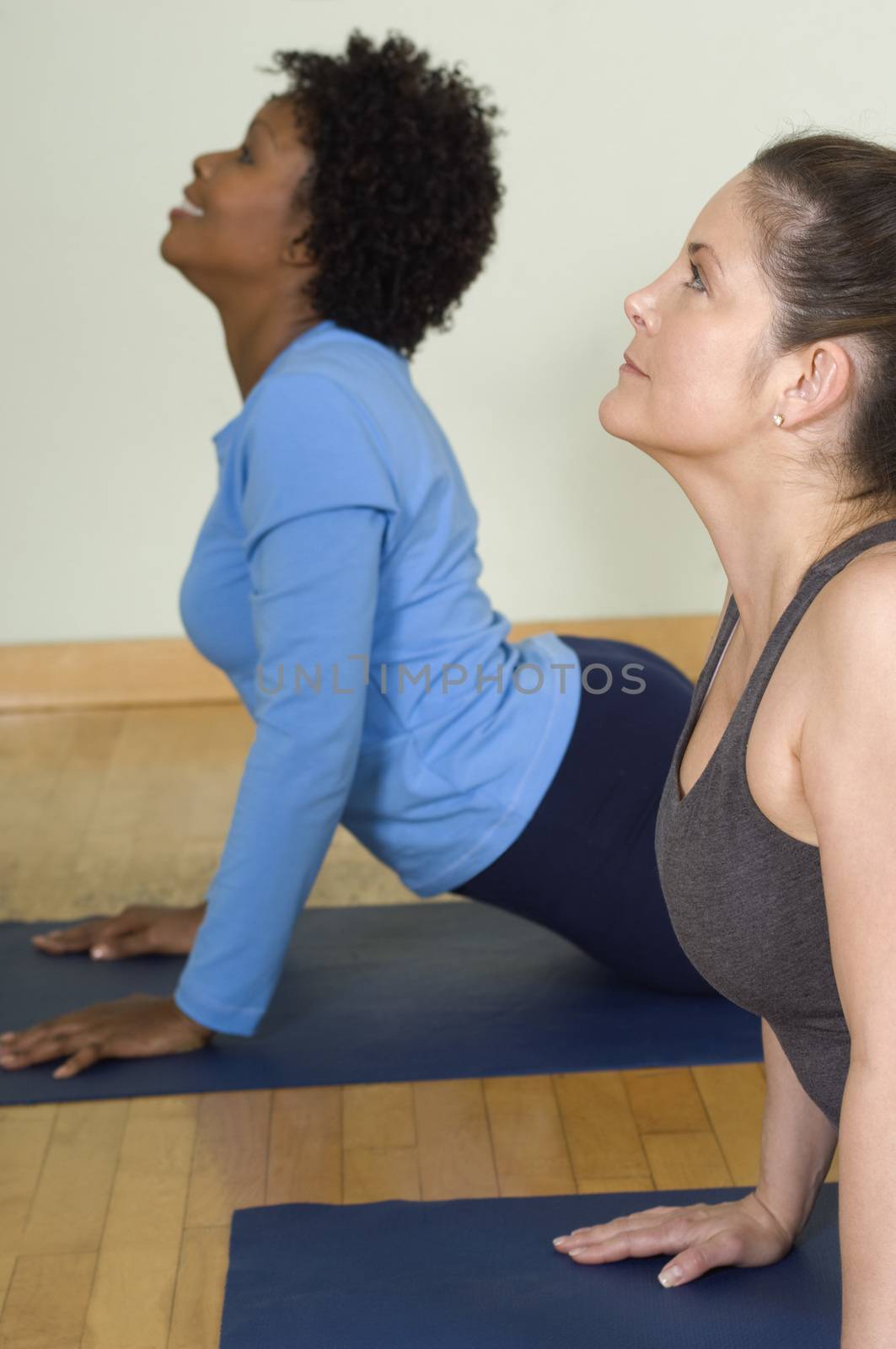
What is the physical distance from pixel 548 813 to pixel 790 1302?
31.3 inches

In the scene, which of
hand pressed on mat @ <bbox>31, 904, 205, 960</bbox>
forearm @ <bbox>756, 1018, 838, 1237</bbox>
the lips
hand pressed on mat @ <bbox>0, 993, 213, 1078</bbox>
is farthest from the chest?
Answer: hand pressed on mat @ <bbox>31, 904, 205, 960</bbox>

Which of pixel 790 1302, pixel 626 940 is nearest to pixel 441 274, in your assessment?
pixel 626 940

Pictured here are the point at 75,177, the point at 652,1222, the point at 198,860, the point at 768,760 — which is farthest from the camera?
the point at 75,177

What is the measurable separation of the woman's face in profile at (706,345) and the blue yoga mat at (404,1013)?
1102 millimetres

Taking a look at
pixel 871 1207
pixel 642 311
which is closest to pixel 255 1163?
pixel 871 1207

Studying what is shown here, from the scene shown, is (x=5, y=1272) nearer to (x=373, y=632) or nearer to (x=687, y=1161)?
(x=687, y=1161)

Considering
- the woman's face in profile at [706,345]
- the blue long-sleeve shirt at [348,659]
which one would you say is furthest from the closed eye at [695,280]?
the blue long-sleeve shirt at [348,659]

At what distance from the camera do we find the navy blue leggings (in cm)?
210

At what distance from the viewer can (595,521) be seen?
386cm

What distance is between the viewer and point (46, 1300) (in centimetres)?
160

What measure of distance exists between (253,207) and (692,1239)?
1.43 meters

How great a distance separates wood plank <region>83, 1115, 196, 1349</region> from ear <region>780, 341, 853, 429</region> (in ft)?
3.52

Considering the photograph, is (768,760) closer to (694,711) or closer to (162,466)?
(694,711)

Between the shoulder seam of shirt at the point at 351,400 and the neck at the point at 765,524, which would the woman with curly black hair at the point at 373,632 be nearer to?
the shoulder seam of shirt at the point at 351,400
